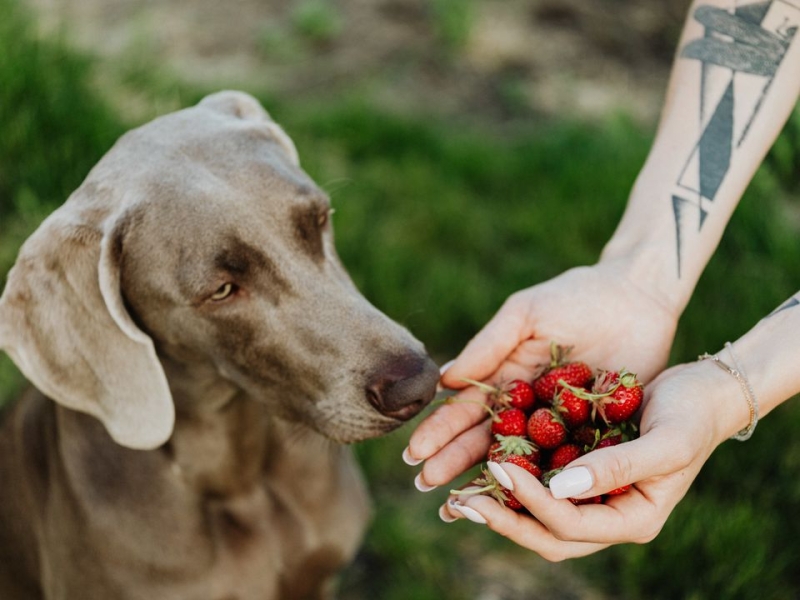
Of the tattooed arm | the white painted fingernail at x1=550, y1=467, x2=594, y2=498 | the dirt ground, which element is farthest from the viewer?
the dirt ground

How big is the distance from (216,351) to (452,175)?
2912 millimetres

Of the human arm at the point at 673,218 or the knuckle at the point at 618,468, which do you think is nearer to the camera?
the knuckle at the point at 618,468

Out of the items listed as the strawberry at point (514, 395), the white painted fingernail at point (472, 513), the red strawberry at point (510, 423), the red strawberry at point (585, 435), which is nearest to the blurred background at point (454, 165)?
the strawberry at point (514, 395)

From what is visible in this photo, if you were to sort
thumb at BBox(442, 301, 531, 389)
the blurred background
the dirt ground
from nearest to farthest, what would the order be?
thumb at BBox(442, 301, 531, 389), the blurred background, the dirt ground

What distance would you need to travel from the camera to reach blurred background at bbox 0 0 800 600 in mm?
3057

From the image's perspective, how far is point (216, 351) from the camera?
7.45ft

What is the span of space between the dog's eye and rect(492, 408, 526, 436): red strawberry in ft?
2.33

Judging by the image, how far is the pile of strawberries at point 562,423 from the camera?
79.4 inches

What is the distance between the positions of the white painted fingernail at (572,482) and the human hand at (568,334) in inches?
19.1

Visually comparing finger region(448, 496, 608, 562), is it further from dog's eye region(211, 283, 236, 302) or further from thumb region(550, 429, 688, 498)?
dog's eye region(211, 283, 236, 302)

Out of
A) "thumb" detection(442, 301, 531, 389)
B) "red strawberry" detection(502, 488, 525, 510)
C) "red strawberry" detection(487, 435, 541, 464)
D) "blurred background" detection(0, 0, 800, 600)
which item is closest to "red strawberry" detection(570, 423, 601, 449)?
"red strawberry" detection(487, 435, 541, 464)

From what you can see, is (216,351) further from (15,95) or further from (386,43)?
(386,43)

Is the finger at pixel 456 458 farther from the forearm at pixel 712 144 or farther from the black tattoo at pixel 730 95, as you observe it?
the black tattoo at pixel 730 95

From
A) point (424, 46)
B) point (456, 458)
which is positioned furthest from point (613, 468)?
point (424, 46)
